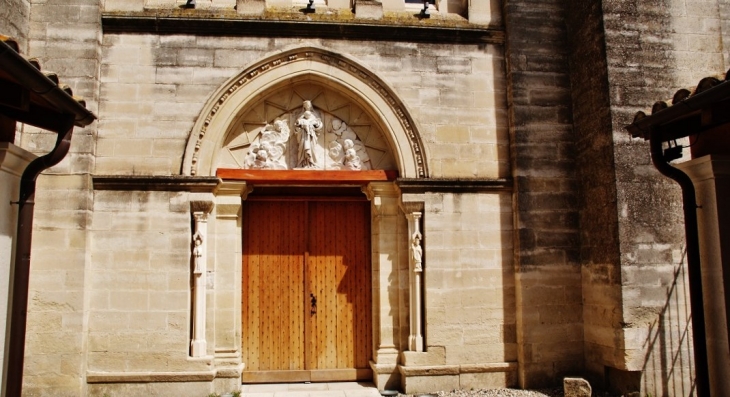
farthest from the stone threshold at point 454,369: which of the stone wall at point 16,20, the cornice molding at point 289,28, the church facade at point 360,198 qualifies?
the stone wall at point 16,20

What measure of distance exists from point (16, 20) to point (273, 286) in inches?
160

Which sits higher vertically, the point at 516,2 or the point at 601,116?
the point at 516,2

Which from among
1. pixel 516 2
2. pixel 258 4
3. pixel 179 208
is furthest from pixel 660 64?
pixel 179 208

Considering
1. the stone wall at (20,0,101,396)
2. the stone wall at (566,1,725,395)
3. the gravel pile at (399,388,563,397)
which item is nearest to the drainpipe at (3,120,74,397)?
the stone wall at (20,0,101,396)

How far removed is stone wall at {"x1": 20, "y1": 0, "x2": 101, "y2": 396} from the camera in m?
6.20

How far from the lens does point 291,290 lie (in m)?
7.32

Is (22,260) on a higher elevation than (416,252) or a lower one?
lower

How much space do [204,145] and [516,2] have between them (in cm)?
411

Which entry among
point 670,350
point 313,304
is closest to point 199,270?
point 313,304

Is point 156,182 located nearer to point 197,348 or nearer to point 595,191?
point 197,348

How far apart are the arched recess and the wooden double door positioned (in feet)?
3.31

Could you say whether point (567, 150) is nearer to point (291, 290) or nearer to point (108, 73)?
point (291, 290)

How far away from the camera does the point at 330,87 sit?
284 inches

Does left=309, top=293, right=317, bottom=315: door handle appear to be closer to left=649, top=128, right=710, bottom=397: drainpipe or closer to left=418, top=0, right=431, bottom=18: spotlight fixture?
left=418, top=0, right=431, bottom=18: spotlight fixture
